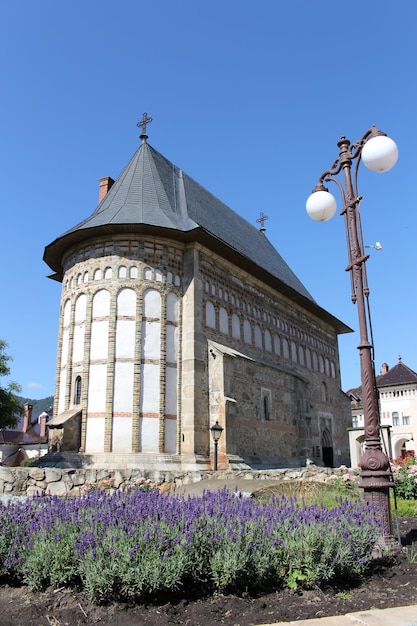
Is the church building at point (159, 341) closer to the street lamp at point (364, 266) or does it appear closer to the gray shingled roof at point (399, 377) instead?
the street lamp at point (364, 266)

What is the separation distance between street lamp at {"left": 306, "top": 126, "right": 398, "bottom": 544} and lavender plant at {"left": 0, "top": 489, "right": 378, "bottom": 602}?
0.72 meters

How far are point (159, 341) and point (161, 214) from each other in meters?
5.05

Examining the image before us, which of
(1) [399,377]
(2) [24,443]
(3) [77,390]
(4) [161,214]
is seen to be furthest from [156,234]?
(1) [399,377]

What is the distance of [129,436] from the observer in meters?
18.2

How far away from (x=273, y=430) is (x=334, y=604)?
760 inches

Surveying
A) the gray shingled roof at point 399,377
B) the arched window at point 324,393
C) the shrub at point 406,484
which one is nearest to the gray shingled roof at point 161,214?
the arched window at point 324,393

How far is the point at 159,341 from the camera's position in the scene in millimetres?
19500

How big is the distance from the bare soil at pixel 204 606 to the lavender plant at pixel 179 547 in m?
0.12

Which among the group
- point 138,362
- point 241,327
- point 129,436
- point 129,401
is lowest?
point 129,436

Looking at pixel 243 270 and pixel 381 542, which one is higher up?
pixel 243 270

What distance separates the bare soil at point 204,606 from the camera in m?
4.45

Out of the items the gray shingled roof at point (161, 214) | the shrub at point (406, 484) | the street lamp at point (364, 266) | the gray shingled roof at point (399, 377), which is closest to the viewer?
the street lamp at point (364, 266)

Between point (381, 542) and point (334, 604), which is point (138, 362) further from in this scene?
point (334, 604)

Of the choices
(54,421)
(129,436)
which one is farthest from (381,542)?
(54,421)
